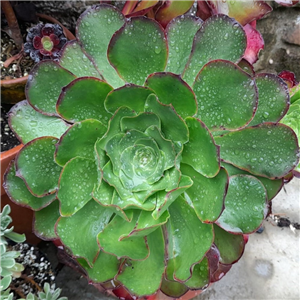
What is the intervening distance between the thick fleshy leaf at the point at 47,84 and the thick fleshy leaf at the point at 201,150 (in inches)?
10.2

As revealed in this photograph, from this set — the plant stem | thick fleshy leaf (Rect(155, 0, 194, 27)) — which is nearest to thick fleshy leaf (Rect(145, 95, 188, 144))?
thick fleshy leaf (Rect(155, 0, 194, 27))

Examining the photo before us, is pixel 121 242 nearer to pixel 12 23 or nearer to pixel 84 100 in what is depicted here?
pixel 84 100

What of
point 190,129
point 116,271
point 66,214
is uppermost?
point 190,129

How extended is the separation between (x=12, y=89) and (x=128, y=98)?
0.49 metres

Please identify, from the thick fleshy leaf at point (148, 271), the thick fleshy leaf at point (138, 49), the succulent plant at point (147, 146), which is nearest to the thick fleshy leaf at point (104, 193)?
the succulent plant at point (147, 146)

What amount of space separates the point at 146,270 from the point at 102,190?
0.67ft

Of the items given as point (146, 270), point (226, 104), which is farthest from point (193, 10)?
→ point (146, 270)

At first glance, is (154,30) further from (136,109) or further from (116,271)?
(116,271)

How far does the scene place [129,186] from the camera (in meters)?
0.65

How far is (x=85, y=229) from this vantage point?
0.68 m

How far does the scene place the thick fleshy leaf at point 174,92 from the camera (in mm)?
538

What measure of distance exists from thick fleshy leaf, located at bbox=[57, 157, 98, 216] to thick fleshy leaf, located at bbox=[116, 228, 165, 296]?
163 mm

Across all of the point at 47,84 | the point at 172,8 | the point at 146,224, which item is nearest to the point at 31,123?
the point at 47,84

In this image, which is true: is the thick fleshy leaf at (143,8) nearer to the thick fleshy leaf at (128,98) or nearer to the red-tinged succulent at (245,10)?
the red-tinged succulent at (245,10)
